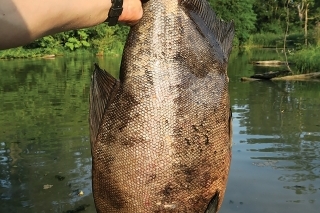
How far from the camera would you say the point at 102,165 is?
2.29m

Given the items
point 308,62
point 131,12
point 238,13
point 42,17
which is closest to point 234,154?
point 131,12

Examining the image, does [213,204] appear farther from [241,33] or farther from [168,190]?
[241,33]

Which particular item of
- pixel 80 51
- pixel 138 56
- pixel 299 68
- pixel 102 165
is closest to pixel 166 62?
pixel 138 56

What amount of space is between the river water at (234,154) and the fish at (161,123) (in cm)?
373

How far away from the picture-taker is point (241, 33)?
53531mm

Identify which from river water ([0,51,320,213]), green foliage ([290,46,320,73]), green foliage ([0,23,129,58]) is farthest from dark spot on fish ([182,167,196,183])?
green foliage ([0,23,129,58])

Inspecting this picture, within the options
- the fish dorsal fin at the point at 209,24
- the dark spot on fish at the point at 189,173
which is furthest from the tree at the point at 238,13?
the dark spot on fish at the point at 189,173

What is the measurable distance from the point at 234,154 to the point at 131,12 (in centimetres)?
639

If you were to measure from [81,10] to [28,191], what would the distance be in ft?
16.9

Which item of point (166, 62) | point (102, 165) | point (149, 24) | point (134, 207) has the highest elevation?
point (149, 24)

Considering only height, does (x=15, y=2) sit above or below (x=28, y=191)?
above

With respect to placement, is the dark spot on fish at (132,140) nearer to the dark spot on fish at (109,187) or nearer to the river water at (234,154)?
the dark spot on fish at (109,187)

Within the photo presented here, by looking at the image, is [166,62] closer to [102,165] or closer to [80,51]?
[102,165]

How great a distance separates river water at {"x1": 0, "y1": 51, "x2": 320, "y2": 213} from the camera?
623 centimetres
